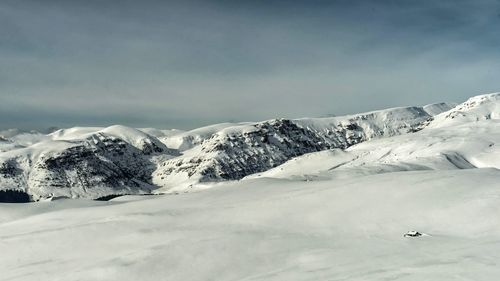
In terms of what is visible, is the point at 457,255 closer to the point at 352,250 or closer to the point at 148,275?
the point at 352,250

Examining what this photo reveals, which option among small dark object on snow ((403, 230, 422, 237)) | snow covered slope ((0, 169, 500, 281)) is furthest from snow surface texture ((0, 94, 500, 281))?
small dark object on snow ((403, 230, 422, 237))

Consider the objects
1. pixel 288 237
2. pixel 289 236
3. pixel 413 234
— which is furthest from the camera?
pixel 289 236

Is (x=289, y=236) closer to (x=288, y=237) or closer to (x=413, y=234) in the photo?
(x=288, y=237)

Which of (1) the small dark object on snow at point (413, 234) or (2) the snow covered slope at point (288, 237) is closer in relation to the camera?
(2) the snow covered slope at point (288, 237)

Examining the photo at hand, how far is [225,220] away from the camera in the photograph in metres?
57.5

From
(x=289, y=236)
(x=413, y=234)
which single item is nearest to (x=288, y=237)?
(x=289, y=236)

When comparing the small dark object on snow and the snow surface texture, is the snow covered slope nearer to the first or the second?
the snow surface texture

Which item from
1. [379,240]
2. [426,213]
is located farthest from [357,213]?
[379,240]

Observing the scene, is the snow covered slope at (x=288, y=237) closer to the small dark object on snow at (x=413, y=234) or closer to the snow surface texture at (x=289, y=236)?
the snow surface texture at (x=289, y=236)

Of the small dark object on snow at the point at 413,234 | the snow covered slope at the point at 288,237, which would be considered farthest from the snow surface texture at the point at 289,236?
the small dark object on snow at the point at 413,234

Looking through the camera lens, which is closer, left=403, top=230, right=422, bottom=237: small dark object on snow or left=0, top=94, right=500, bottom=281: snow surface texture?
left=0, top=94, right=500, bottom=281: snow surface texture

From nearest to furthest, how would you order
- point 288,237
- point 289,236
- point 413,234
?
point 413,234
point 288,237
point 289,236

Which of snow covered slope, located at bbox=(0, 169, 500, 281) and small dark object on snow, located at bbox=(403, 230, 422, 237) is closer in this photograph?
snow covered slope, located at bbox=(0, 169, 500, 281)

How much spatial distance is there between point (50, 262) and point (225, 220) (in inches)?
742
